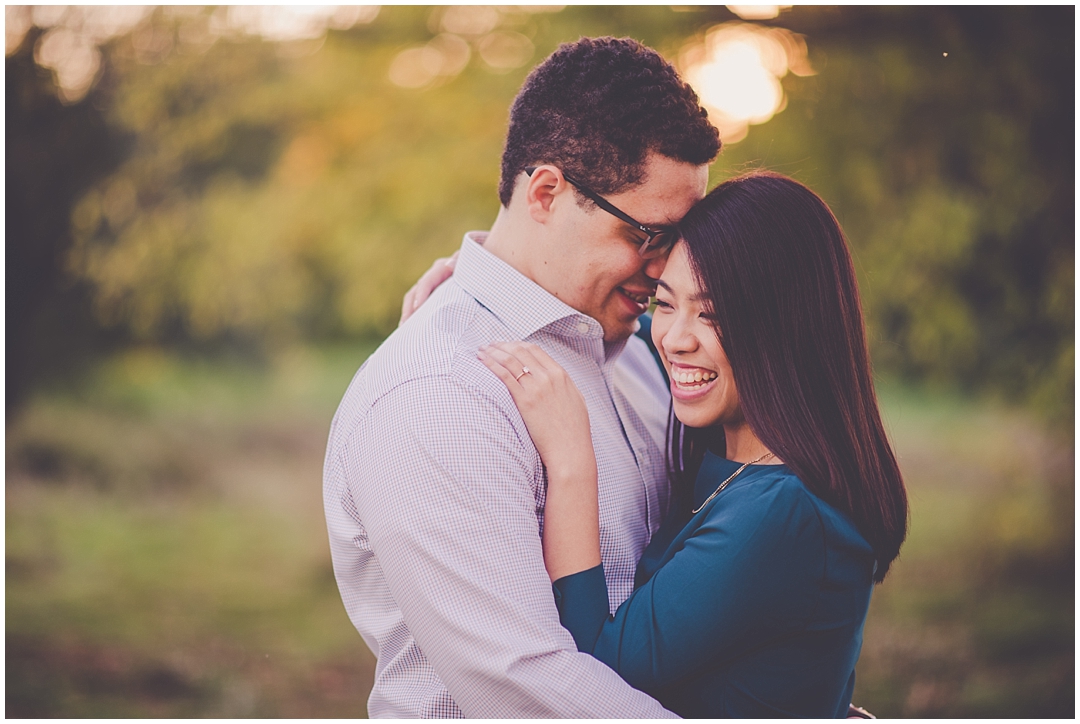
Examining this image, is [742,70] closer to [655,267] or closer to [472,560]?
[655,267]

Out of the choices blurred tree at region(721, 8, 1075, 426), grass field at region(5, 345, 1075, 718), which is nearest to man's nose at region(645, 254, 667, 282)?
blurred tree at region(721, 8, 1075, 426)

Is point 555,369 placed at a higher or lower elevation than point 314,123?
lower

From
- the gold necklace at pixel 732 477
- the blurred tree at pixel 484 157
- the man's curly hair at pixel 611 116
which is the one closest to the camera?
the gold necklace at pixel 732 477

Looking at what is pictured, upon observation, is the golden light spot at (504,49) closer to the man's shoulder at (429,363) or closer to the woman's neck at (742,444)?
the man's shoulder at (429,363)

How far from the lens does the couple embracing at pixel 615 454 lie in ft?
5.27

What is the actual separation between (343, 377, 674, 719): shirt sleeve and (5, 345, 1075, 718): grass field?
478 cm

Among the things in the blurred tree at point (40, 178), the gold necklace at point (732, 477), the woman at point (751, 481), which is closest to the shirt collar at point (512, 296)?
the woman at point (751, 481)

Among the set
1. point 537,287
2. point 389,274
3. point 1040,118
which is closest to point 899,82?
point 1040,118

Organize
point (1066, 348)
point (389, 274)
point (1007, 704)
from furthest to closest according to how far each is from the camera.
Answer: point (1007, 704), point (389, 274), point (1066, 348)

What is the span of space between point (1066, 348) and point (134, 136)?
233 inches

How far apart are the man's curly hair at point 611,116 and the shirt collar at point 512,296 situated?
0.83 ft

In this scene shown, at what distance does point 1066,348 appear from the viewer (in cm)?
465

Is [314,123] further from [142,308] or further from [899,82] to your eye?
[899,82]

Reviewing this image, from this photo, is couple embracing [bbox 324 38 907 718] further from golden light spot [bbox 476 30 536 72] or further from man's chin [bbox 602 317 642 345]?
golden light spot [bbox 476 30 536 72]
